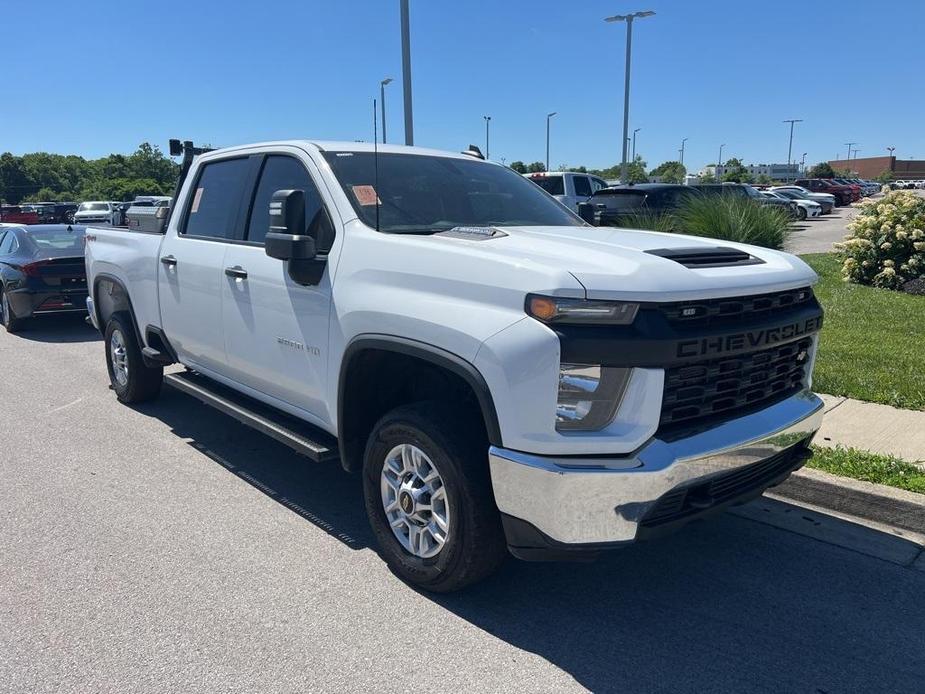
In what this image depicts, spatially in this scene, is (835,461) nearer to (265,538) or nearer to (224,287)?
(265,538)

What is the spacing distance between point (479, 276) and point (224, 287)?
7.43ft

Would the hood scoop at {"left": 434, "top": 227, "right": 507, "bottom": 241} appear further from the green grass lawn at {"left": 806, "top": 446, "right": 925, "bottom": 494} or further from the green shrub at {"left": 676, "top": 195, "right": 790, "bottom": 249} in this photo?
the green shrub at {"left": 676, "top": 195, "right": 790, "bottom": 249}

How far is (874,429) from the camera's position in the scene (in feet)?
17.4

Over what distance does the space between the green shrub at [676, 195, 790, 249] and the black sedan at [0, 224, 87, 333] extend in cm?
876

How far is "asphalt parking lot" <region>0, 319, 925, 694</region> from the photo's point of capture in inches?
116

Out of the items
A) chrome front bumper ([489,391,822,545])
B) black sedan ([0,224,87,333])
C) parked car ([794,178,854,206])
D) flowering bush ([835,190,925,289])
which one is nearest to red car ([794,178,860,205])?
parked car ([794,178,854,206])

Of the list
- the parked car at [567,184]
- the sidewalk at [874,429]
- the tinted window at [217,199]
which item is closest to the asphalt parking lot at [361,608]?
the sidewalk at [874,429]

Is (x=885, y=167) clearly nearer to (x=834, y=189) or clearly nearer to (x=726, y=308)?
(x=834, y=189)

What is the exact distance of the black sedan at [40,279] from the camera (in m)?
10.5

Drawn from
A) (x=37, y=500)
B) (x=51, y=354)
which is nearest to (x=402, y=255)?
(x=37, y=500)

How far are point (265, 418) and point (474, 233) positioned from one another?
1.81 metres

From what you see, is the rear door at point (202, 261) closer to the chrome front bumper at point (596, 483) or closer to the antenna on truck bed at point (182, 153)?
the antenna on truck bed at point (182, 153)

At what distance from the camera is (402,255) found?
3434 millimetres

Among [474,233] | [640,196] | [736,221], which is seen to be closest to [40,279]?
[474,233]
